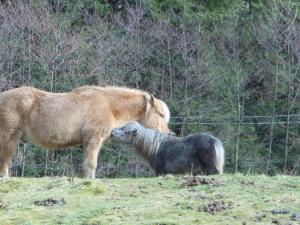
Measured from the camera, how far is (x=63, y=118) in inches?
482

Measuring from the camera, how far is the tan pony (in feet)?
39.4

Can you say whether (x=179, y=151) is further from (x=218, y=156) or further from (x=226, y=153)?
(x=226, y=153)

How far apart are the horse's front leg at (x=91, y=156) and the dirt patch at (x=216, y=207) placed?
4747 mm

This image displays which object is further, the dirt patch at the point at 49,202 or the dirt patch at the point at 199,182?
the dirt patch at the point at 199,182

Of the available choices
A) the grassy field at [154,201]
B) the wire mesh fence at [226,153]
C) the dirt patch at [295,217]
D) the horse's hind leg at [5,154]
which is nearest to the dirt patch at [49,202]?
the grassy field at [154,201]

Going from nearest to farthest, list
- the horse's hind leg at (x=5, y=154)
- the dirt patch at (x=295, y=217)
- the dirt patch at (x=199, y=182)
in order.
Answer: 1. the dirt patch at (x=295, y=217)
2. the dirt patch at (x=199, y=182)
3. the horse's hind leg at (x=5, y=154)

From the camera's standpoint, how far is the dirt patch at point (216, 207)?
7156 millimetres

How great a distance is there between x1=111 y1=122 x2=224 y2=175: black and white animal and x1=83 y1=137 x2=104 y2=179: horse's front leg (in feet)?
2.11

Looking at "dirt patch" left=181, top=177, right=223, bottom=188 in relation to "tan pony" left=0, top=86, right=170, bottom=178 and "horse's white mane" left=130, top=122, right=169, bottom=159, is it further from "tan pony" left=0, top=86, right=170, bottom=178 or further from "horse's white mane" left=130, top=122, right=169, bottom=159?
"tan pony" left=0, top=86, right=170, bottom=178

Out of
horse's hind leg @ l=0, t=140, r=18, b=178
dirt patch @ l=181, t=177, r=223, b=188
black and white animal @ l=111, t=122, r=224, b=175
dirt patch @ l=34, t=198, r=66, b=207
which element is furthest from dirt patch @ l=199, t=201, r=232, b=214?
horse's hind leg @ l=0, t=140, r=18, b=178

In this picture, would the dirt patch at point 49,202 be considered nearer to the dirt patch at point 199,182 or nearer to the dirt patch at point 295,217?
the dirt patch at point 199,182

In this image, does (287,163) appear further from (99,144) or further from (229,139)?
(99,144)

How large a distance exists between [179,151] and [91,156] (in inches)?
55.1

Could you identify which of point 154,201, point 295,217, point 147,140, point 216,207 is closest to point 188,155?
point 147,140
